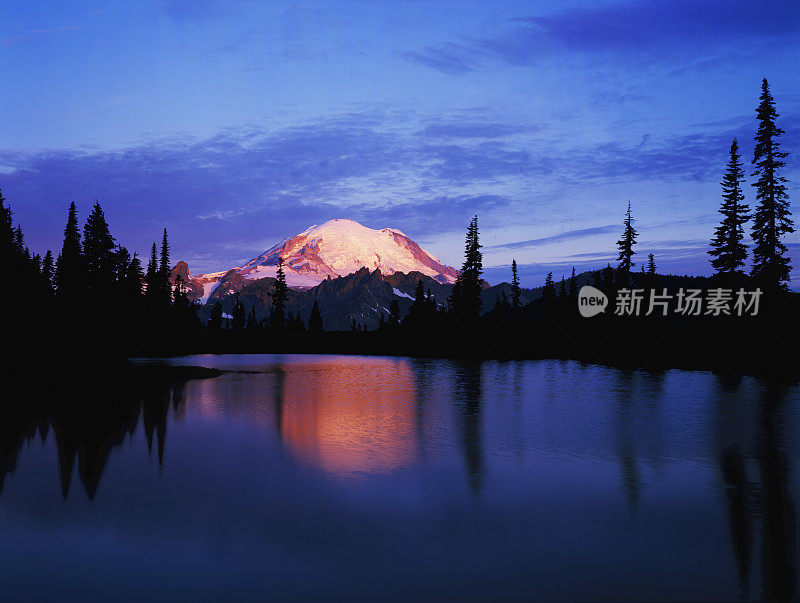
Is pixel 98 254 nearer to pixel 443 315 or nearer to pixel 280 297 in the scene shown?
pixel 280 297

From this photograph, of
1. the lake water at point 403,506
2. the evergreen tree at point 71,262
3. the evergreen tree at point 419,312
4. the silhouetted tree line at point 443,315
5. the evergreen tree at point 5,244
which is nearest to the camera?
the lake water at point 403,506

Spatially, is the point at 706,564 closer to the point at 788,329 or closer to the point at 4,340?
the point at 788,329

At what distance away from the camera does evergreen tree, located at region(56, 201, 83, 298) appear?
Result: 90.6m

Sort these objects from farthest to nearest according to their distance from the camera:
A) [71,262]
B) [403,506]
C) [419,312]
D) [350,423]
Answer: [419,312] → [71,262] → [350,423] → [403,506]

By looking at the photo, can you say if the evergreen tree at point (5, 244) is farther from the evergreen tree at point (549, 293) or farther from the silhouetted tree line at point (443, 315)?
the evergreen tree at point (549, 293)

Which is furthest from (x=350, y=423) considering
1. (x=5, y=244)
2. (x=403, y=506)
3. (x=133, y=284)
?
(x=133, y=284)

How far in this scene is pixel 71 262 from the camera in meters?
93.8

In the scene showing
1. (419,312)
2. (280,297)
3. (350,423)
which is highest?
(280,297)

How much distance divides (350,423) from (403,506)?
11918 millimetres

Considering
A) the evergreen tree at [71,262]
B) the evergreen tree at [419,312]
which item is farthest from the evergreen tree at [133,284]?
the evergreen tree at [419,312]

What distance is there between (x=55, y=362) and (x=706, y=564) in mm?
56628

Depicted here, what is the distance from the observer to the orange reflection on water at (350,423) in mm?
18172

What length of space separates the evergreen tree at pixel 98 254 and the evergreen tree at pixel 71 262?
119 centimetres

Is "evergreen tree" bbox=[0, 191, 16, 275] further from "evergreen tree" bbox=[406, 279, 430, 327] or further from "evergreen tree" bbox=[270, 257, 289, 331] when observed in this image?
"evergreen tree" bbox=[406, 279, 430, 327]
